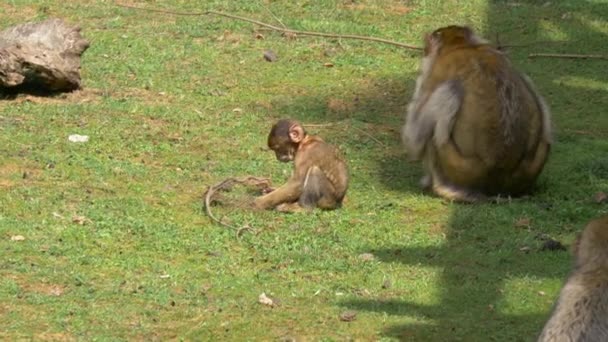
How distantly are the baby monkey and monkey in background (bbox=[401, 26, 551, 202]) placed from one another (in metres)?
0.85

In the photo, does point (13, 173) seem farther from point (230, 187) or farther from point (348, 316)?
point (348, 316)

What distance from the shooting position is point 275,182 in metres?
9.95

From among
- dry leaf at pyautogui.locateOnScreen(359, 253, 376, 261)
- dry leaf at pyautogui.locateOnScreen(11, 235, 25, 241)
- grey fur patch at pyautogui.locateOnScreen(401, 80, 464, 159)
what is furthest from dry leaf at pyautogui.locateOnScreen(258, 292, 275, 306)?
grey fur patch at pyautogui.locateOnScreen(401, 80, 464, 159)

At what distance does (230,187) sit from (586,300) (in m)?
4.25

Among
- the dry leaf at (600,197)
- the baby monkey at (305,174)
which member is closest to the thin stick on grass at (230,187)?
the baby monkey at (305,174)

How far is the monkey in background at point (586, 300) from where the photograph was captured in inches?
221

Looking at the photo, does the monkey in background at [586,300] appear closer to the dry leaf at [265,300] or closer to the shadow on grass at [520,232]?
the shadow on grass at [520,232]

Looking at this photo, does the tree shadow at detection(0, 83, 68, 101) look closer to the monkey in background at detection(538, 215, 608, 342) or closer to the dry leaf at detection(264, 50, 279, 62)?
the dry leaf at detection(264, 50, 279, 62)

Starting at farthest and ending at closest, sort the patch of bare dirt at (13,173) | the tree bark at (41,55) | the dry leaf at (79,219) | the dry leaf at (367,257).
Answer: the tree bark at (41,55)
the patch of bare dirt at (13,173)
the dry leaf at (79,219)
the dry leaf at (367,257)

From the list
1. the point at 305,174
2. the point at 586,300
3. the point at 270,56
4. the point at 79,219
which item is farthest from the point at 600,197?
the point at 270,56

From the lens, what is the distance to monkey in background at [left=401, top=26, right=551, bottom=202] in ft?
31.9

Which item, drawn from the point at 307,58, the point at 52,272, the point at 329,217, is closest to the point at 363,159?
the point at 329,217

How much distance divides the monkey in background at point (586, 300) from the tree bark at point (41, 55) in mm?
6093

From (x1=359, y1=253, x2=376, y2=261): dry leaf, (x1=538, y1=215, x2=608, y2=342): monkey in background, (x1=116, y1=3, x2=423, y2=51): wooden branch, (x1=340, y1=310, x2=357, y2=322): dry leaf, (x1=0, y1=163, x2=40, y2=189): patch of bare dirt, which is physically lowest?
(x1=0, y1=163, x2=40, y2=189): patch of bare dirt
